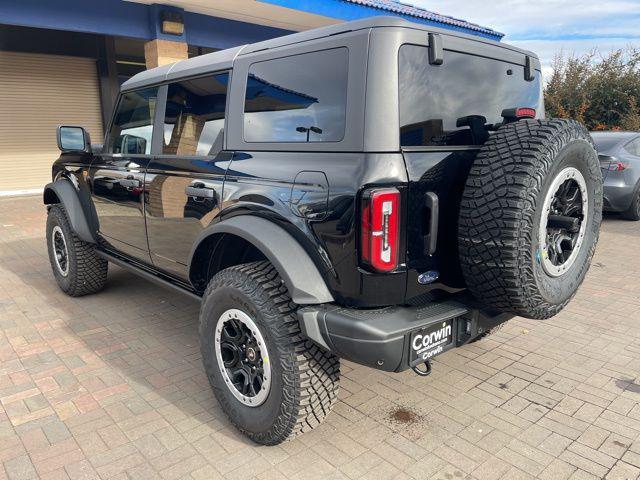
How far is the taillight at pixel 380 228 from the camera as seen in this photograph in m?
2.06

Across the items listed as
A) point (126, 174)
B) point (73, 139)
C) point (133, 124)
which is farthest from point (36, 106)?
point (126, 174)

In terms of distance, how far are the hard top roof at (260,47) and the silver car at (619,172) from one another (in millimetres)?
6275

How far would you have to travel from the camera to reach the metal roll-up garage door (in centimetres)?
1180

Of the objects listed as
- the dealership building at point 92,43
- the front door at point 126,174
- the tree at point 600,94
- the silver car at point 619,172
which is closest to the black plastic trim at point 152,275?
the front door at point 126,174

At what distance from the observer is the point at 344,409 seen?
2928 millimetres

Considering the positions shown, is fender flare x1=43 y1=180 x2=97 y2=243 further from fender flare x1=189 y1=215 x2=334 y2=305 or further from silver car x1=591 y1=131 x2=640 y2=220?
silver car x1=591 y1=131 x2=640 y2=220

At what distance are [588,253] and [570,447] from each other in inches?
40.4

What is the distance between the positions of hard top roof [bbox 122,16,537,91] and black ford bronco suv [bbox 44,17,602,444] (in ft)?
0.05

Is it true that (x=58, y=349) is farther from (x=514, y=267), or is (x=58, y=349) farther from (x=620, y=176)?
(x=620, y=176)

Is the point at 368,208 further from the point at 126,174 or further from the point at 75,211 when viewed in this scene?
the point at 75,211

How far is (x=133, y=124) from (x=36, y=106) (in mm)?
10252

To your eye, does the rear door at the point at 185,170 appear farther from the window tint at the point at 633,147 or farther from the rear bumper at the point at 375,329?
the window tint at the point at 633,147

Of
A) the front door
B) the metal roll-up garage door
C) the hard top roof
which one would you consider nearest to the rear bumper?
the hard top roof

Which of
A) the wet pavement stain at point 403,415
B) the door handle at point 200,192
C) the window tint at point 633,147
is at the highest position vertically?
the window tint at point 633,147
